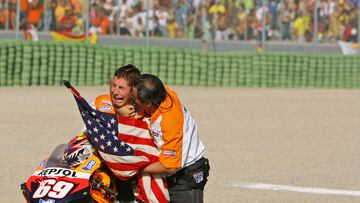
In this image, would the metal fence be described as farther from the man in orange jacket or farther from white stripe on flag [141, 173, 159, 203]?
white stripe on flag [141, 173, 159, 203]

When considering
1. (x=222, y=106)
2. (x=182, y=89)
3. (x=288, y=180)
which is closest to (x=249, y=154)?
(x=288, y=180)

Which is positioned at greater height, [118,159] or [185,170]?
[118,159]

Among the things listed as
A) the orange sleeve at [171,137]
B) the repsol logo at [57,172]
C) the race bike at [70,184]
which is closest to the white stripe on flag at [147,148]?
the orange sleeve at [171,137]

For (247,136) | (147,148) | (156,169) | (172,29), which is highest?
(172,29)

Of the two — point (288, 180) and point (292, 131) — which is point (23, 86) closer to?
point (292, 131)

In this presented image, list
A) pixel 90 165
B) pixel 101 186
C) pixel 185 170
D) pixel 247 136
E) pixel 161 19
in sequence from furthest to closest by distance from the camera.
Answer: pixel 161 19 → pixel 247 136 → pixel 185 170 → pixel 90 165 → pixel 101 186

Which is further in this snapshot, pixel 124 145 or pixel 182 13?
pixel 182 13

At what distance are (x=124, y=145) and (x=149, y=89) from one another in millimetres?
419

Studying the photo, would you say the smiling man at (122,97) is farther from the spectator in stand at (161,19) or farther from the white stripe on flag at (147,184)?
the spectator in stand at (161,19)

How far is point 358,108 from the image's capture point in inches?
724

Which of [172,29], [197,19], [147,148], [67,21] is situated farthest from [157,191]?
[197,19]

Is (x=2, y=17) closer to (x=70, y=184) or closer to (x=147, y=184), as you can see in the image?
(x=147, y=184)

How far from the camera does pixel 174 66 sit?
20.6 meters

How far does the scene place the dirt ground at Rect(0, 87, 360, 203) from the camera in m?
10.0
